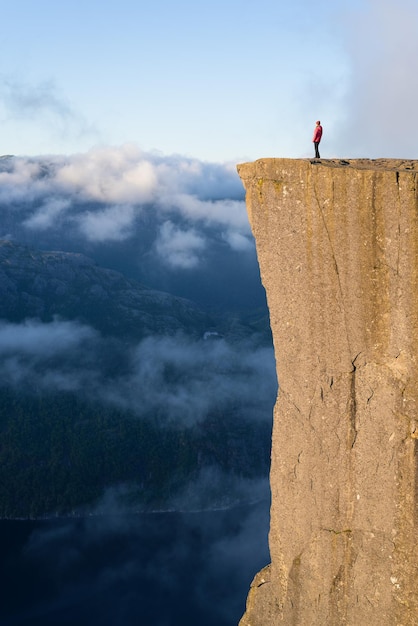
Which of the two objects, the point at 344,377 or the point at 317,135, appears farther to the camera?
the point at 317,135

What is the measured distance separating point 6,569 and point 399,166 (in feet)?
664

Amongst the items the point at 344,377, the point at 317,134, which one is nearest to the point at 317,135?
the point at 317,134

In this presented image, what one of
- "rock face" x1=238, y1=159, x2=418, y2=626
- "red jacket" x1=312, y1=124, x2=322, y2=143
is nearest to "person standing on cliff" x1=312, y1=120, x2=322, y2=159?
"red jacket" x1=312, y1=124, x2=322, y2=143

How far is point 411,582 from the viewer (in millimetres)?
15992

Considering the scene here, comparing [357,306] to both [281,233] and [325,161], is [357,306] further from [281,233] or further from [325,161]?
[325,161]

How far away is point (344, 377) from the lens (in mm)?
16328

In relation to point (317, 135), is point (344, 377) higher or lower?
lower

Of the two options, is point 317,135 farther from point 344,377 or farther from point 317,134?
point 344,377

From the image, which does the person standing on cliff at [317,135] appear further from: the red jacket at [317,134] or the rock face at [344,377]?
the rock face at [344,377]

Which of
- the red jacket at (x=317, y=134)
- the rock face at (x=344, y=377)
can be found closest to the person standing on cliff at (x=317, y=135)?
the red jacket at (x=317, y=134)

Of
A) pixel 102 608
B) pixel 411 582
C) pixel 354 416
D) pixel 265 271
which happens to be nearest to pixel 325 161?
pixel 265 271

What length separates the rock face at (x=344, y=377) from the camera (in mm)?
15320

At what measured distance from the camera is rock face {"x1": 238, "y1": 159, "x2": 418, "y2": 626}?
50.3 ft

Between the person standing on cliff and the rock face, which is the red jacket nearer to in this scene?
the person standing on cliff
